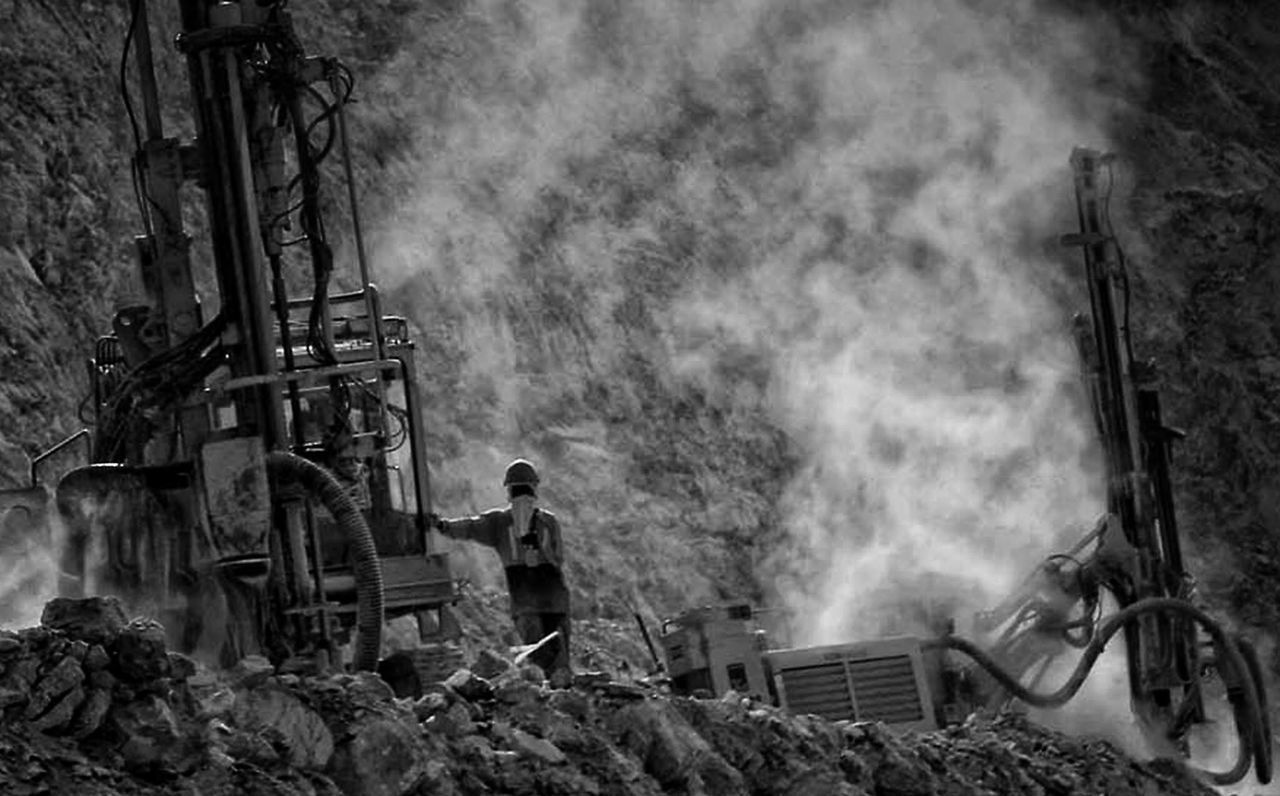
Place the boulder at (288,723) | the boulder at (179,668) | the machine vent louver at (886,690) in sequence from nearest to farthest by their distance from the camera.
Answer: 1. the boulder at (179,668)
2. the boulder at (288,723)
3. the machine vent louver at (886,690)

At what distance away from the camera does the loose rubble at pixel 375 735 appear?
946cm

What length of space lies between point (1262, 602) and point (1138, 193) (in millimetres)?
6219

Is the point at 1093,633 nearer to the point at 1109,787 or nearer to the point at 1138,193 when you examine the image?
the point at 1109,787

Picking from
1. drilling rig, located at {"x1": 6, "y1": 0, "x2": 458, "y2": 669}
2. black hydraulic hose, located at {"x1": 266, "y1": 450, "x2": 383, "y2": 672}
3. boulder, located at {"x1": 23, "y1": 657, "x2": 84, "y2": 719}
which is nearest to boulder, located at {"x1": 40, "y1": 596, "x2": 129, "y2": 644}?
boulder, located at {"x1": 23, "y1": 657, "x2": 84, "y2": 719}

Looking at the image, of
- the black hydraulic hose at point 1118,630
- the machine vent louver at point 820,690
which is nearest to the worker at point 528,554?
the machine vent louver at point 820,690

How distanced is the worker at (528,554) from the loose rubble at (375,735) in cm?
215

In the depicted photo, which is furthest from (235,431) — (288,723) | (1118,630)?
(1118,630)

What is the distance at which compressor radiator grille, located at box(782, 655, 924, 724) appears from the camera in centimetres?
1633

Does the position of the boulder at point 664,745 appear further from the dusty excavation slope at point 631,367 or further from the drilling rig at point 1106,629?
the drilling rig at point 1106,629

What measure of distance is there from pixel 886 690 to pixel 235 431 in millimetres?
4662

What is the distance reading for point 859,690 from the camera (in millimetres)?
16656

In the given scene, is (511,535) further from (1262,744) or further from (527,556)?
(1262,744)

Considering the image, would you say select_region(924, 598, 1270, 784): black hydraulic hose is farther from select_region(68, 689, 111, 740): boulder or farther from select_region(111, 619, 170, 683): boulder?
select_region(68, 689, 111, 740): boulder

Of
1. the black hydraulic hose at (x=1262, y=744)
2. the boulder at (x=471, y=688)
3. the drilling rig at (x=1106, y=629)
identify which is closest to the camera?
the boulder at (x=471, y=688)
